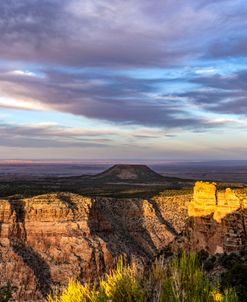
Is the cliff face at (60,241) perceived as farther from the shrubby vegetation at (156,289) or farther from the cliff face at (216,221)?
the shrubby vegetation at (156,289)

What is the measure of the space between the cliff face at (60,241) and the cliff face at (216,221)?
30.3 m

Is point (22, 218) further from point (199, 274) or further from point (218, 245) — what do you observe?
point (199, 274)

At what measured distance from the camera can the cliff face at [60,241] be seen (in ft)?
241

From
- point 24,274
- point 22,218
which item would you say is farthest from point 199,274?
point 22,218

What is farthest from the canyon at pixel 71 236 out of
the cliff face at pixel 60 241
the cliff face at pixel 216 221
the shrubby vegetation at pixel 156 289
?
the shrubby vegetation at pixel 156 289

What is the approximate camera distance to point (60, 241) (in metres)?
79.8

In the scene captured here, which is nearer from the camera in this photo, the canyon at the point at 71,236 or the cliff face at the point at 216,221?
the cliff face at the point at 216,221

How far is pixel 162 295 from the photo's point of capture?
2034 centimetres

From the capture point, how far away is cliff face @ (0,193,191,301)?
7338 cm

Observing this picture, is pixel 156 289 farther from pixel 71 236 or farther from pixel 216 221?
pixel 71 236

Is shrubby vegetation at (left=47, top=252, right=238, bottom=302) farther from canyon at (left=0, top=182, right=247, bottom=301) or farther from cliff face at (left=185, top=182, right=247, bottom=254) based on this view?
canyon at (left=0, top=182, right=247, bottom=301)

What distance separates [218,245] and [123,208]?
57.0 m

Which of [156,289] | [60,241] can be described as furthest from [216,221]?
[60,241]

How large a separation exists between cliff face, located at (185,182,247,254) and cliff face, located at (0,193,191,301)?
3028 cm
